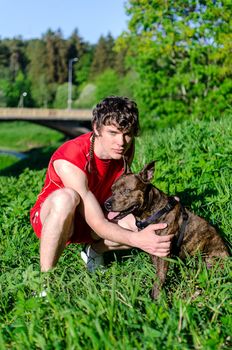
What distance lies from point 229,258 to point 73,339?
5.76 feet

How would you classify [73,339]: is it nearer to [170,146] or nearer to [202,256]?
[202,256]

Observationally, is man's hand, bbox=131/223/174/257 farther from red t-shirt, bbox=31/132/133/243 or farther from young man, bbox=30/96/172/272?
red t-shirt, bbox=31/132/133/243

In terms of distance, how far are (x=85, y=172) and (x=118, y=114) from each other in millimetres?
513

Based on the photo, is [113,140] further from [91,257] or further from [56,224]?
[91,257]

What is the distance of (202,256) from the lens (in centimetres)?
416

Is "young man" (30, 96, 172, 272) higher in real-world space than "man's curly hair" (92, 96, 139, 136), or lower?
lower

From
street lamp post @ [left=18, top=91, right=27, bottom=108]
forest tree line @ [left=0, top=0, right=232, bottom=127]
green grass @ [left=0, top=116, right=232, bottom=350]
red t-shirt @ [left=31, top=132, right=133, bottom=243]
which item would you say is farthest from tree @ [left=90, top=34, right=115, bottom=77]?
red t-shirt @ [left=31, top=132, right=133, bottom=243]

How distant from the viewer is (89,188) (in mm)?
4352

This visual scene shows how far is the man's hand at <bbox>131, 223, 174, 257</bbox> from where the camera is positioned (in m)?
3.73

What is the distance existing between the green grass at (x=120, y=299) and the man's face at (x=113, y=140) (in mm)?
864

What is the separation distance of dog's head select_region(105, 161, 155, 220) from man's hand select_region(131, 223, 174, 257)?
9.4 inches

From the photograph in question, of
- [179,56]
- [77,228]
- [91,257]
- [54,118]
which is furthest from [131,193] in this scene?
[54,118]

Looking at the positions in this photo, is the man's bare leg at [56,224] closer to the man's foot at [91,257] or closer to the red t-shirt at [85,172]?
the red t-shirt at [85,172]

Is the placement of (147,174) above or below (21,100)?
above
